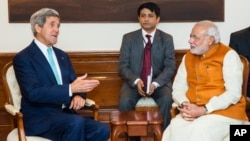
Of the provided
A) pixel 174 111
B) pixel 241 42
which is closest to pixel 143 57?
pixel 241 42

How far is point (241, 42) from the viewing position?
15.9ft

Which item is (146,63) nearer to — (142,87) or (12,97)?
(142,87)

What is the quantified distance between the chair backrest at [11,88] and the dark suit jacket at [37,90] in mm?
145

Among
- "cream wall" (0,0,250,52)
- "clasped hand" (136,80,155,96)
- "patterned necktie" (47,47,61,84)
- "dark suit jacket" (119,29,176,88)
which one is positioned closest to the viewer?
"patterned necktie" (47,47,61,84)

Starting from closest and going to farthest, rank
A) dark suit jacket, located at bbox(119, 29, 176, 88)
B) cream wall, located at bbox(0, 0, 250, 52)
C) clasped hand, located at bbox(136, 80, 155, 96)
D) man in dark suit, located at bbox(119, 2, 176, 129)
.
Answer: clasped hand, located at bbox(136, 80, 155, 96) → man in dark suit, located at bbox(119, 2, 176, 129) → dark suit jacket, located at bbox(119, 29, 176, 88) → cream wall, located at bbox(0, 0, 250, 52)

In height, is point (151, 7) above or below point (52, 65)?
above

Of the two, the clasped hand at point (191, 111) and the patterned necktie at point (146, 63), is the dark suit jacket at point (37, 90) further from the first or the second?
the patterned necktie at point (146, 63)

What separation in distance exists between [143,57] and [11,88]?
5.20 feet

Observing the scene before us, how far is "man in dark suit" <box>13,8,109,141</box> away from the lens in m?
3.60

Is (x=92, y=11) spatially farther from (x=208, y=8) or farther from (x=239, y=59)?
(x=239, y=59)

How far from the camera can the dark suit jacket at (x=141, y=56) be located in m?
4.95

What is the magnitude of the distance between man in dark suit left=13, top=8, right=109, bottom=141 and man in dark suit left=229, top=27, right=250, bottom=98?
1.79m

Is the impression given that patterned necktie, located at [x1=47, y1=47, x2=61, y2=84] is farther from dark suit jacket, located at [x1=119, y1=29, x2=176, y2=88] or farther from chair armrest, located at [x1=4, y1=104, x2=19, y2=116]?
dark suit jacket, located at [x1=119, y1=29, x2=176, y2=88]

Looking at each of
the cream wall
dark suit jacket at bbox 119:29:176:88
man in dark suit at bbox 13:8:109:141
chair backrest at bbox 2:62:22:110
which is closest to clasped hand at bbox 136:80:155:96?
dark suit jacket at bbox 119:29:176:88
